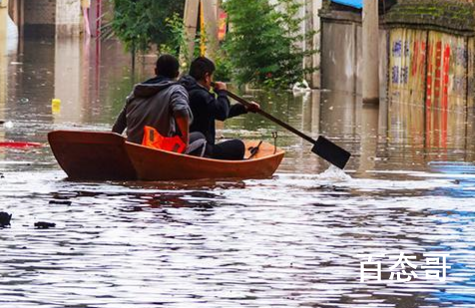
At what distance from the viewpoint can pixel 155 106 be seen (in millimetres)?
17547

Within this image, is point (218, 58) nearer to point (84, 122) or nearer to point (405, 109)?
point (405, 109)

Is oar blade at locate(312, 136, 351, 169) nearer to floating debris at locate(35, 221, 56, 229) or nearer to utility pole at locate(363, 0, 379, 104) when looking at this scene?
floating debris at locate(35, 221, 56, 229)

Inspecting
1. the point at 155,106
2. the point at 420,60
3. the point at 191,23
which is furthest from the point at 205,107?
the point at 191,23

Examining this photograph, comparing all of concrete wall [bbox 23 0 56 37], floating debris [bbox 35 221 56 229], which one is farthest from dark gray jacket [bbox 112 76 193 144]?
concrete wall [bbox 23 0 56 37]

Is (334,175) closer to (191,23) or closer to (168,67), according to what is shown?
(168,67)

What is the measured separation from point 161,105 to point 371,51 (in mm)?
17089

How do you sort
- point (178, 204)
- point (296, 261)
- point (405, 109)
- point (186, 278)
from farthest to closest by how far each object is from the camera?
point (405, 109), point (178, 204), point (296, 261), point (186, 278)

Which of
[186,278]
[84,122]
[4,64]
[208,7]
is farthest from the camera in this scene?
[4,64]

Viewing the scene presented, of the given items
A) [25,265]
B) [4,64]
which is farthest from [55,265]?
[4,64]

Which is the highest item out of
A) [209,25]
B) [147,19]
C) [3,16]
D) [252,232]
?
[3,16]

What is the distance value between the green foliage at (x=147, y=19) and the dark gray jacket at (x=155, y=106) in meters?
35.4

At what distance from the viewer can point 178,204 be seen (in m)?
15.5

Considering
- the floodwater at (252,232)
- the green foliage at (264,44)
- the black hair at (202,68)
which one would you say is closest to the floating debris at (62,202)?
the floodwater at (252,232)

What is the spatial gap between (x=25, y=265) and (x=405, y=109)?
72.1 ft
